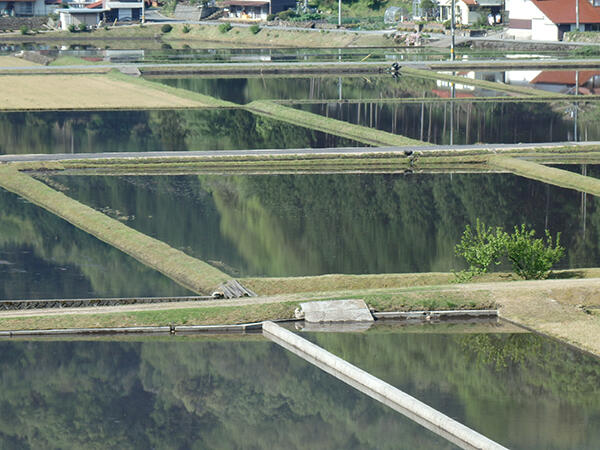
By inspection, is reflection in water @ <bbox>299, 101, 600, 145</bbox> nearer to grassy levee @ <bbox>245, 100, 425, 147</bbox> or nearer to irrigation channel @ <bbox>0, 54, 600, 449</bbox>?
irrigation channel @ <bbox>0, 54, 600, 449</bbox>

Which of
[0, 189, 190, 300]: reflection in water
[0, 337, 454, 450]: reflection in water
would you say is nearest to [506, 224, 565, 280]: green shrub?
[0, 337, 454, 450]: reflection in water

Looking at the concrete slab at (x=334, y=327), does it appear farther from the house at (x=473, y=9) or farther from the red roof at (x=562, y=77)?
the house at (x=473, y=9)

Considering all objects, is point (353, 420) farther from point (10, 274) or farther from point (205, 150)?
point (205, 150)

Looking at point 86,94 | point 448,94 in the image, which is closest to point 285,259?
point 448,94

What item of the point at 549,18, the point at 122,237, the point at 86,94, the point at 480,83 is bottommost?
the point at 122,237

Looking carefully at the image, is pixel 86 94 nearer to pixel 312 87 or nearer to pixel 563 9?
pixel 312 87

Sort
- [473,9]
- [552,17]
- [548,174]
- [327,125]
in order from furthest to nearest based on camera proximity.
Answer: [473,9], [552,17], [327,125], [548,174]

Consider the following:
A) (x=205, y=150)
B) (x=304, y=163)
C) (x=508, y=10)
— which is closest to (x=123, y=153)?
(x=205, y=150)
